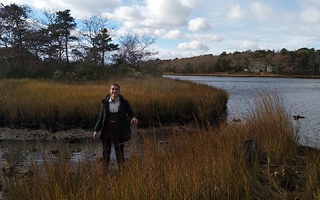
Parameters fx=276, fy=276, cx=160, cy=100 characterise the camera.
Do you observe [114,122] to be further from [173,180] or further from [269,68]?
[269,68]

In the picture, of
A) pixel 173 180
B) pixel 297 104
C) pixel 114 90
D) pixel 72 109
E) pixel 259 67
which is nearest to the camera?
pixel 173 180

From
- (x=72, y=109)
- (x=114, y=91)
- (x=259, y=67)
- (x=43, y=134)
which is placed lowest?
(x=43, y=134)

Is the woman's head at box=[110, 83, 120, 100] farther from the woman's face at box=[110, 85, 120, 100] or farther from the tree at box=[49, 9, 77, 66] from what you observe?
the tree at box=[49, 9, 77, 66]

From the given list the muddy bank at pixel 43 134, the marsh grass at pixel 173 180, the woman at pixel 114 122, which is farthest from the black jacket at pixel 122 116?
the muddy bank at pixel 43 134

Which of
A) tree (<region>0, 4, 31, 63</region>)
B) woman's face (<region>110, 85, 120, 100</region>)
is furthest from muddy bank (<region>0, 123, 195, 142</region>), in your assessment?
tree (<region>0, 4, 31, 63</region>)

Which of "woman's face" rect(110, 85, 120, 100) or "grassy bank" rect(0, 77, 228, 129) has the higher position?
"woman's face" rect(110, 85, 120, 100)

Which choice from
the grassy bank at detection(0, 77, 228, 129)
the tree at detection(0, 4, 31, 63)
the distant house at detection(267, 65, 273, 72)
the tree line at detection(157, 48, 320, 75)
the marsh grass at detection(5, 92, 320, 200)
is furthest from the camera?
the distant house at detection(267, 65, 273, 72)

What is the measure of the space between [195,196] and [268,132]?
3.26 m

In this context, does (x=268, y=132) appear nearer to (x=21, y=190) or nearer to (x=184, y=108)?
(x=21, y=190)

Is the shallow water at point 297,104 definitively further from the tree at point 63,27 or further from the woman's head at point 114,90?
the tree at point 63,27

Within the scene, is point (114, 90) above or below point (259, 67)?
below

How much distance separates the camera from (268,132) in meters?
5.62

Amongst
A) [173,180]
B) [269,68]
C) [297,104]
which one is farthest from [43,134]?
[269,68]

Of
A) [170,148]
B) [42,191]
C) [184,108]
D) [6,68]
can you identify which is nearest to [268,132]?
[170,148]
